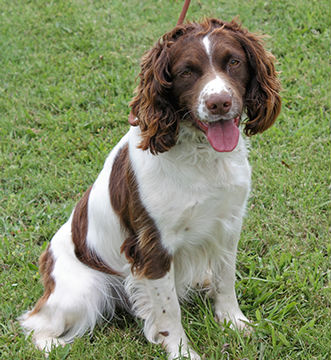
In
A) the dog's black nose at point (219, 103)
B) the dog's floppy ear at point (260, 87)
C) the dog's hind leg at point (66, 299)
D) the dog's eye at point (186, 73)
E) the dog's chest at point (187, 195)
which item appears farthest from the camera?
the dog's hind leg at point (66, 299)

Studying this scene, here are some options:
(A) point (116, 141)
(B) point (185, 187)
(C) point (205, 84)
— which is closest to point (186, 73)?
(C) point (205, 84)

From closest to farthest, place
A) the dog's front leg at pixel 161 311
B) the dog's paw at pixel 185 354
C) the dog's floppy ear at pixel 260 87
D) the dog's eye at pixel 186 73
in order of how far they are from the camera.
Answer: the dog's eye at pixel 186 73 < the dog's floppy ear at pixel 260 87 < the dog's front leg at pixel 161 311 < the dog's paw at pixel 185 354

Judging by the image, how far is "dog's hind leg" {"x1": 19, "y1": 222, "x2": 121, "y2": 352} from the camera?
3.45m

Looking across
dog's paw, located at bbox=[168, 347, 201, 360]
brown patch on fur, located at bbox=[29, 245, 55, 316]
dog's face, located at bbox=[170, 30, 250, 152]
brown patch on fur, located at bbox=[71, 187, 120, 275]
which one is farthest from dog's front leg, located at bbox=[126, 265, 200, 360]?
dog's face, located at bbox=[170, 30, 250, 152]

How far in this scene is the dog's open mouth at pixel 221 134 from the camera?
275 cm

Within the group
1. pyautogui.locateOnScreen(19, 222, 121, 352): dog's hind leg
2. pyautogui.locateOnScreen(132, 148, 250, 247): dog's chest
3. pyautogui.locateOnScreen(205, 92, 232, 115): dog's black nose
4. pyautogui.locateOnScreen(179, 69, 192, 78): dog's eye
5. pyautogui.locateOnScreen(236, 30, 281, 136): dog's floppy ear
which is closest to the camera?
pyautogui.locateOnScreen(205, 92, 232, 115): dog's black nose

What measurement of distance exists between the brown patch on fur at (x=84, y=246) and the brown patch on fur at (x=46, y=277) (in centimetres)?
20

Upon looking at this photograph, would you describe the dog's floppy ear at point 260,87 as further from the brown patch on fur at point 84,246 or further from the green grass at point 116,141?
the green grass at point 116,141

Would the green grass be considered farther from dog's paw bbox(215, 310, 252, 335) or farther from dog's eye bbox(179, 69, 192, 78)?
dog's eye bbox(179, 69, 192, 78)

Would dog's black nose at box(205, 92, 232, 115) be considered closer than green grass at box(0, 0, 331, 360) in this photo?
Yes

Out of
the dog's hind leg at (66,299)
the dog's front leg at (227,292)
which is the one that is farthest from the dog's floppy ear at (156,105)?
the dog's hind leg at (66,299)

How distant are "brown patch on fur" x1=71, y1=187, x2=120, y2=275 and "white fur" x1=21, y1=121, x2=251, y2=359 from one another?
4 cm

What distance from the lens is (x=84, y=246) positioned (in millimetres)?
3520

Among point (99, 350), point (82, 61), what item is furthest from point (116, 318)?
point (82, 61)
